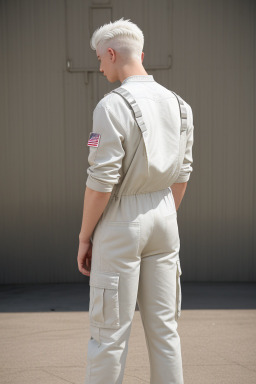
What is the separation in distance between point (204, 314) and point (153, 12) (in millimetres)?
2929

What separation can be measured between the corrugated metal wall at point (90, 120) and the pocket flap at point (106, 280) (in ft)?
12.5

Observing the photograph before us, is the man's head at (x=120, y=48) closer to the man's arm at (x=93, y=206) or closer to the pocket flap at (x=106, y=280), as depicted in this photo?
the man's arm at (x=93, y=206)

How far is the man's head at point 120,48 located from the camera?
7.98ft

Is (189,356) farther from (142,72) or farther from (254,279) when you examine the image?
(254,279)

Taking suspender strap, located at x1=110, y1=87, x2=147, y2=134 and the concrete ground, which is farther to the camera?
the concrete ground

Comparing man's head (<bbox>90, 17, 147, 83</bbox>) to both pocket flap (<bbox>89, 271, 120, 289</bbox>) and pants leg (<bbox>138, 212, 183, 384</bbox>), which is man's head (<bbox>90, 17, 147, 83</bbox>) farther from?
pocket flap (<bbox>89, 271, 120, 289</bbox>)

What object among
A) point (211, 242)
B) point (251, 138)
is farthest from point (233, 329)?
point (251, 138)

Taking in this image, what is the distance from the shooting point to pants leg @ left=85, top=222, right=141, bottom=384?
2350 millimetres

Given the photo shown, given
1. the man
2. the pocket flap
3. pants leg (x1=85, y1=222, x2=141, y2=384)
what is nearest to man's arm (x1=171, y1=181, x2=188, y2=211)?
the man

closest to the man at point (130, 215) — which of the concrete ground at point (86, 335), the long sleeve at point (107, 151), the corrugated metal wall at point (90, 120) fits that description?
the long sleeve at point (107, 151)

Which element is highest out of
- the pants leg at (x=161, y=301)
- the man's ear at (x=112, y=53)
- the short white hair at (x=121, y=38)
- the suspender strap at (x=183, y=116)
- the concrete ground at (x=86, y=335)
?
the short white hair at (x=121, y=38)

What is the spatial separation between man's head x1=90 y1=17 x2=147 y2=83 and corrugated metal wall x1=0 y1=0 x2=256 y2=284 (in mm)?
3621

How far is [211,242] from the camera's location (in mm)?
6227

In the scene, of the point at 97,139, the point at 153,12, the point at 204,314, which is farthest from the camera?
the point at 153,12
